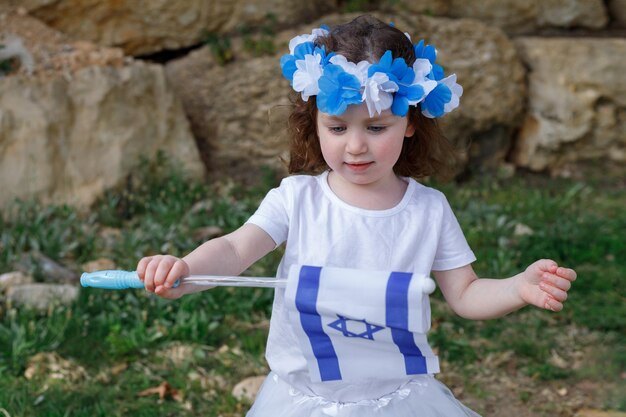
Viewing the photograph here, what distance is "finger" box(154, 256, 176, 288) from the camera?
209cm

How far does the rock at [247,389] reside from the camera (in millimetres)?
3363

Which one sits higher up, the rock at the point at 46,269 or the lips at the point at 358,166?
the lips at the point at 358,166

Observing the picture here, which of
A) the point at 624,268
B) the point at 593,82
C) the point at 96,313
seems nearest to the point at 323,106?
the point at 96,313

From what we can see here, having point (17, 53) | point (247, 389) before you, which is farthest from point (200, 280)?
point (17, 53)

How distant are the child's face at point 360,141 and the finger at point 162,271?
49 cm

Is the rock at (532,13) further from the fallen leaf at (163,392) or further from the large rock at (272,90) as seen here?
the fallen leaf at (163,392)

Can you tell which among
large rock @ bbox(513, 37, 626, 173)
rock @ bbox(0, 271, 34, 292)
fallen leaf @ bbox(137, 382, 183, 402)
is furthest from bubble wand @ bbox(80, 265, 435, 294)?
large rock @ bbox(513, 37, 626, 173)

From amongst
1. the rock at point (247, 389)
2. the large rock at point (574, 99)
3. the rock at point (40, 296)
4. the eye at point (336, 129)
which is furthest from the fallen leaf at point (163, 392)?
the large rock at point (574, 99)

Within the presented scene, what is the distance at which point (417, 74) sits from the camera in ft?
7.59

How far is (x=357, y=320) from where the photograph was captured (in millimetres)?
2125

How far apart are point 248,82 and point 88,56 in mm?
920

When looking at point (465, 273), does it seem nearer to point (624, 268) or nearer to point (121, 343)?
point (121, 343)

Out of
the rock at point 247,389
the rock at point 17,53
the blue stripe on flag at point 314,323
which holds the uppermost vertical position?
the rock at point 17,53

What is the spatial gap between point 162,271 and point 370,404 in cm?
65
